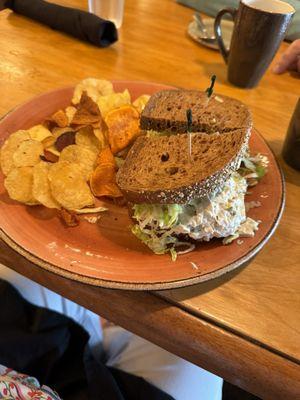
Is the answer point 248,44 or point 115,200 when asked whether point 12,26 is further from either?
point 115,200

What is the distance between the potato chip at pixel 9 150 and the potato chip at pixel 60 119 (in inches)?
4.9

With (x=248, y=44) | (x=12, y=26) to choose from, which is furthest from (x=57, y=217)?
(x=12, y=26)

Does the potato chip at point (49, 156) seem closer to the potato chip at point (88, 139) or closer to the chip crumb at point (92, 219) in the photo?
the potato chip at point (88, 139)

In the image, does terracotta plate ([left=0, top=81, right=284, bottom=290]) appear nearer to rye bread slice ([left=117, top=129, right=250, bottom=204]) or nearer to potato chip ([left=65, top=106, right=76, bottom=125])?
rye bread slice ([left=117, top=129, right=250, bottom=204])

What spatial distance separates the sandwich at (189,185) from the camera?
76 cm

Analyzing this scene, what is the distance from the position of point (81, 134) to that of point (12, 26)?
39.2 inches

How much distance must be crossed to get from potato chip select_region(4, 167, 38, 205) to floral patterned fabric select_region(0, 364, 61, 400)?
388mm

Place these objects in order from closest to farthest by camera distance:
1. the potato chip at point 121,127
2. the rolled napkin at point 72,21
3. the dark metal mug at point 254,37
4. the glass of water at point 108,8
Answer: the potato chip at point 121,127 < the dark metal mug at point 254,37 < the rolled napkin at point 72,21 < the glass of water at point 108,8

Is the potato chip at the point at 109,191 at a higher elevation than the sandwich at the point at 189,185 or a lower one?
lower

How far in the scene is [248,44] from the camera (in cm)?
131

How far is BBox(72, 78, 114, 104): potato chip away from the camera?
1.15 metres

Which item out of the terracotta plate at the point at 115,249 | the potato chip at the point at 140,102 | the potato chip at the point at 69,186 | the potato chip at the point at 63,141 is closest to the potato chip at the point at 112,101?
the potato chip at the point at 140,102

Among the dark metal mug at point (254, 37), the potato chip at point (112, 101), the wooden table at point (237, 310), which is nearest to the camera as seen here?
the wooden table at point (237, 310)

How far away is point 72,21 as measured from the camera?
62.2 inches
